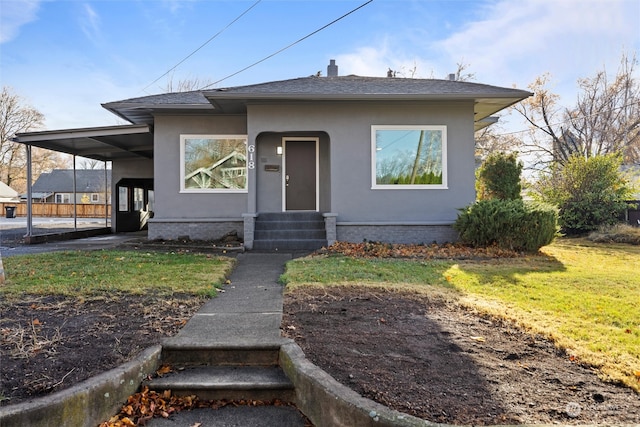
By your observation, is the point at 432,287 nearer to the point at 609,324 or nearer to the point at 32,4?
the point at 609,324

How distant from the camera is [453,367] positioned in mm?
2785

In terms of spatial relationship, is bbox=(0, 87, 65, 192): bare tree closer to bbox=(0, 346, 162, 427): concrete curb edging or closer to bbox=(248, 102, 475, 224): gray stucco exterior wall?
bbox=(248, 102, 475, 224): gray stucco exterior wall

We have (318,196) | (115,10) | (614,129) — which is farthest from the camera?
(614,129)

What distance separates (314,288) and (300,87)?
626 centimetres

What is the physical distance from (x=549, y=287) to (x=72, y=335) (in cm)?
581

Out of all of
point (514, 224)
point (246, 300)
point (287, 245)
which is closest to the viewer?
point (246, 300)

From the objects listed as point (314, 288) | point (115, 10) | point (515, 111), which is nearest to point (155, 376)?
point (314, 288)

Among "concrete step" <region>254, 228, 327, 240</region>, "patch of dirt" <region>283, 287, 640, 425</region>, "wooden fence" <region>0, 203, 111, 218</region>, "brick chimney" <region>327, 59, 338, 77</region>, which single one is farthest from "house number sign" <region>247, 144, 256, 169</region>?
"wooden fence" <region>0, 203, 111, 218</region>

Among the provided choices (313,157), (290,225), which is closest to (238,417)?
(290,225)

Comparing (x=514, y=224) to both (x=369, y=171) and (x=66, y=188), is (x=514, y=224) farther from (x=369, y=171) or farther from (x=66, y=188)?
(x=66, y=188)

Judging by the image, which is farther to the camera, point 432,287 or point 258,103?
point 258,103

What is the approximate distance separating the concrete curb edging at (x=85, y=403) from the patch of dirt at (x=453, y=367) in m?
1.27

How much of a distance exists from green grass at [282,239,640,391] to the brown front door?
346 cm

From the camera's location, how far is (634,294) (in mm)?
4973
